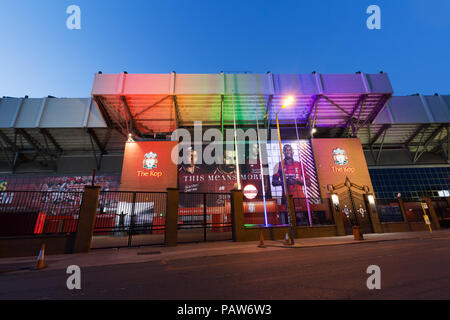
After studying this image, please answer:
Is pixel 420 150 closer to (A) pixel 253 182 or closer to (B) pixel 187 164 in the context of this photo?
(A) pixel 253 182

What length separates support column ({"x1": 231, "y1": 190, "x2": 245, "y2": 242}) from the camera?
12.7 meters

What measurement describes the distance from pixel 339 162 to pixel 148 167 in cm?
2790

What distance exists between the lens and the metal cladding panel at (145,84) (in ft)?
79.7

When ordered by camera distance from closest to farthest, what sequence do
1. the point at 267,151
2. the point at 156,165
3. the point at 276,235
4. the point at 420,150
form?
1. the point at 276,235
2. the point at 156,165
3. the point at 267,151
4. the point at 420,150

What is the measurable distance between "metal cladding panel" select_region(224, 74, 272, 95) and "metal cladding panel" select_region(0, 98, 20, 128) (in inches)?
1255

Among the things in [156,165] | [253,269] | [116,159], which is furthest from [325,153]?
[116,159]

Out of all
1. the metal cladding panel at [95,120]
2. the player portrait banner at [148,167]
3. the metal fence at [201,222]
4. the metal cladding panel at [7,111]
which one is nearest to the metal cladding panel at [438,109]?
the metal fence at [201,222]

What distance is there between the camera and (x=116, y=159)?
33594 mm

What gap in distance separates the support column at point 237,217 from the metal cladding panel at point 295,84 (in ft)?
61.6

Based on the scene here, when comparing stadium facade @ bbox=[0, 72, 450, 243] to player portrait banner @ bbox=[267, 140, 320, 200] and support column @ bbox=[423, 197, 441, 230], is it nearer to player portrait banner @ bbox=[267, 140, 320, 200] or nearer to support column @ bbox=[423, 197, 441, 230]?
player portrait banner @ bbox=[267, 140, 320, 200]

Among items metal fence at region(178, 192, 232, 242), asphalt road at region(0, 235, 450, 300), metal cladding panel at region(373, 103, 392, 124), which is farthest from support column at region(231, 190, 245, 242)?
metal cladding panel at region(373, 103, 392, 124)

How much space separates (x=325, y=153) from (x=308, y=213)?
11431 mm

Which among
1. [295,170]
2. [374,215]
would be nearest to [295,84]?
[295,170]

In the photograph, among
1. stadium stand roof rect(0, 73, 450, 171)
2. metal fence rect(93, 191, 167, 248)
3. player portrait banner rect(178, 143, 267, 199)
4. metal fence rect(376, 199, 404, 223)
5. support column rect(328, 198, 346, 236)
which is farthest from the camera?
player portrait banner rect(178, 143, 267, 199)
